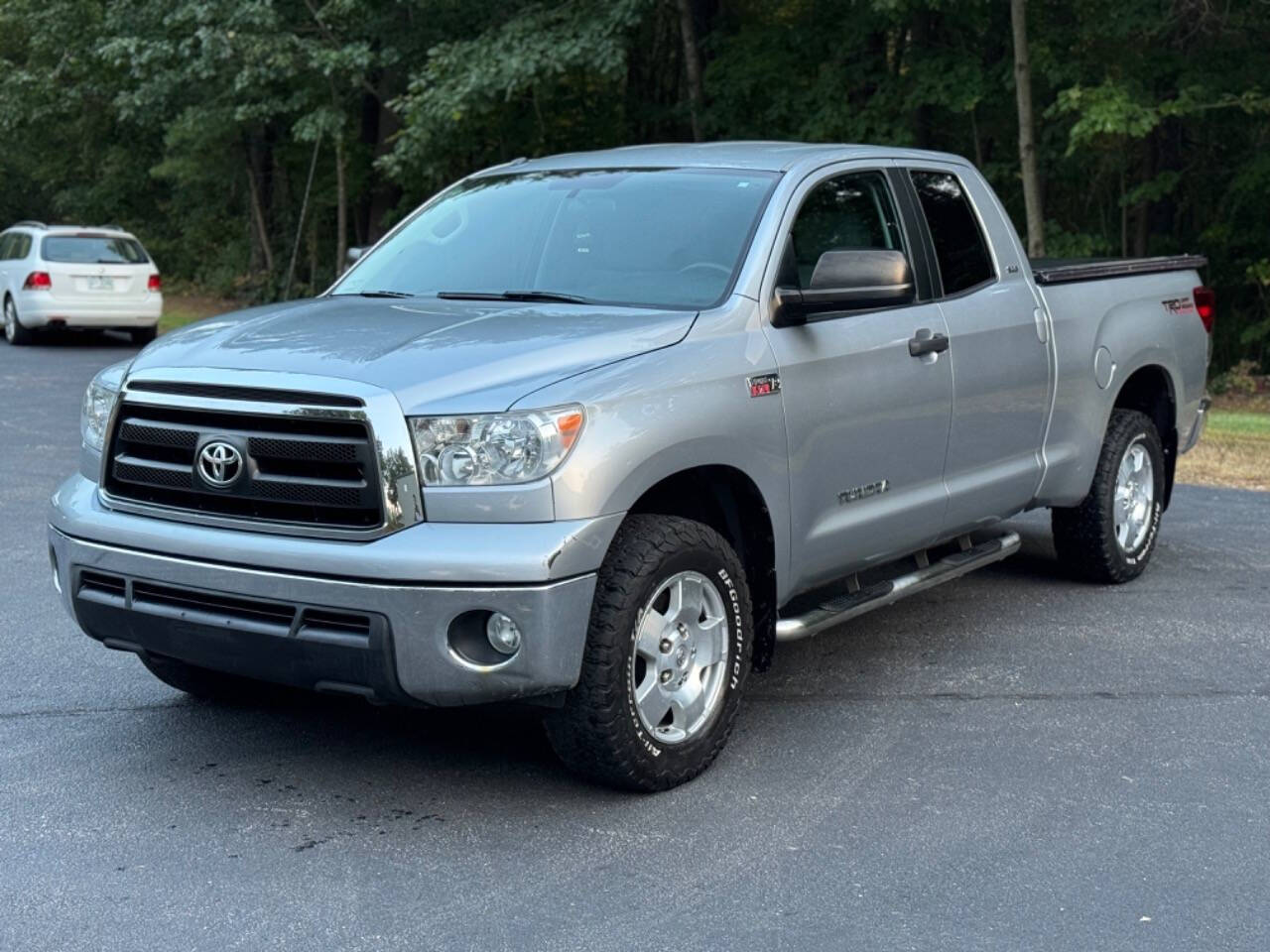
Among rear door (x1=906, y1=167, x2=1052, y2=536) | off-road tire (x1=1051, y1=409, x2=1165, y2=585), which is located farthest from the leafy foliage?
rear door (x1=906, y1=167, x2=1052, y2=536)

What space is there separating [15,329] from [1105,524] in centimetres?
1941

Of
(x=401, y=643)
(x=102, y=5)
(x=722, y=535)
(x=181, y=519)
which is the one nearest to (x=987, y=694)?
(x=722, y=535)

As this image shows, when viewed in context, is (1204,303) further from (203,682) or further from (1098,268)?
(203,682)

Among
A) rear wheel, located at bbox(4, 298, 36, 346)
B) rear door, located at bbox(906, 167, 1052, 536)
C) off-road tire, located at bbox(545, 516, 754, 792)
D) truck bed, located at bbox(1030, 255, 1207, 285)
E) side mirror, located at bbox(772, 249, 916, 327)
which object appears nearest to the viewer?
off-road tire, located at bbox(545, 516, 754, 792)

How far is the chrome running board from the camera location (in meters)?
5.52

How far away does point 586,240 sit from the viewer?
584 centimetres

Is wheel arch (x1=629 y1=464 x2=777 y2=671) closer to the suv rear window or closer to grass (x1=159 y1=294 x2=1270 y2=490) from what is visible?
grass (x1=159 y1=294 x2=1270 y2=490)

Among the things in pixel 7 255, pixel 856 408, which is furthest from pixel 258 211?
pixel 856 408

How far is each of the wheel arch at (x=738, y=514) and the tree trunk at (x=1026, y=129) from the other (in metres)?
14.5

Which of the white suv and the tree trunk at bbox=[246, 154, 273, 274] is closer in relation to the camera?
the white suv

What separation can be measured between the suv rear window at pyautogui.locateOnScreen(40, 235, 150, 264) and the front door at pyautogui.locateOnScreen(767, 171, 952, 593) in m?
18.8

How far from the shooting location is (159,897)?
408cm

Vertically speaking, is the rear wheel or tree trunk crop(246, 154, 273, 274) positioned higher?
tree trunk crop(246, 154, 273, 274)

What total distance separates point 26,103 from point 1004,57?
21942 mm
